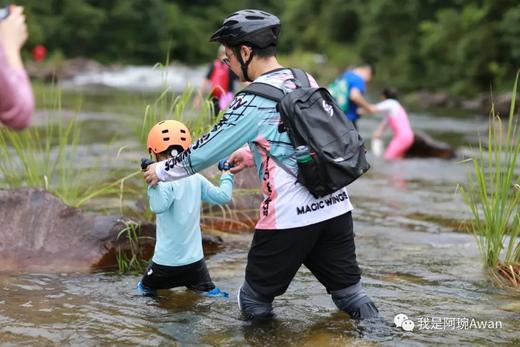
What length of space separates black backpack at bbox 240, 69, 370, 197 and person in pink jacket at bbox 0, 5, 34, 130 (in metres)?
1.09

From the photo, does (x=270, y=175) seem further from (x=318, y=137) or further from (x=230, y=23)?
(x=230, y=23)

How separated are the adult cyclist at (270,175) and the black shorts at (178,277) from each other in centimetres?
64

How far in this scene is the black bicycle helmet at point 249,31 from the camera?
366cm

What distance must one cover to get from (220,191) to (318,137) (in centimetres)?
96

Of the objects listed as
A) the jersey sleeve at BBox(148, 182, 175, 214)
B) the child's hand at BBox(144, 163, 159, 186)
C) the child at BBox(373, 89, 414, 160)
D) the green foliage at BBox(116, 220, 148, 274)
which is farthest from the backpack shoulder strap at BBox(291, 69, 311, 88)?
the child at BBox(373, 89, 414, 160)

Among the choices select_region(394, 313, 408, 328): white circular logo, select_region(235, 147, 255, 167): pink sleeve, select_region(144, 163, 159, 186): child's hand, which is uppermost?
select_region(235, 147, 255, 167): pink sleeve

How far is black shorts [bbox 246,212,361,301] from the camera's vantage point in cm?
372

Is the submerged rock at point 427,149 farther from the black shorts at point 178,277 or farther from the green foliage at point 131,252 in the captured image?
the black shorts at point 178,277

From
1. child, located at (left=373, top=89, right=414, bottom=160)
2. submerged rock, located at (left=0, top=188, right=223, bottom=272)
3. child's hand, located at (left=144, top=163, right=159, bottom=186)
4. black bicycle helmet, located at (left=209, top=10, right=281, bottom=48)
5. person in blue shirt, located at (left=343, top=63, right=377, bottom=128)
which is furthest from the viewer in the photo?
child, located at (left=373, top=89, right=414, bottom=160)

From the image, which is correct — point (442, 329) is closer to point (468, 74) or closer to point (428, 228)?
point (428, 228)

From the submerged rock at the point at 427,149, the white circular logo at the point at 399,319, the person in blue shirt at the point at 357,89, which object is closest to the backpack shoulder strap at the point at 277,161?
the white circular logo at the point at 399,319

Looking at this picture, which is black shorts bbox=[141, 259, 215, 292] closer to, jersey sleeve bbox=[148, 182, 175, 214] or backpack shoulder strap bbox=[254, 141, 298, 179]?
jersey sleeve bbox=[148, 182, 175, 214]

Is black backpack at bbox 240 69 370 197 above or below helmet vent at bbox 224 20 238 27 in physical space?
below

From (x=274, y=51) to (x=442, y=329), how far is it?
1.60 m
